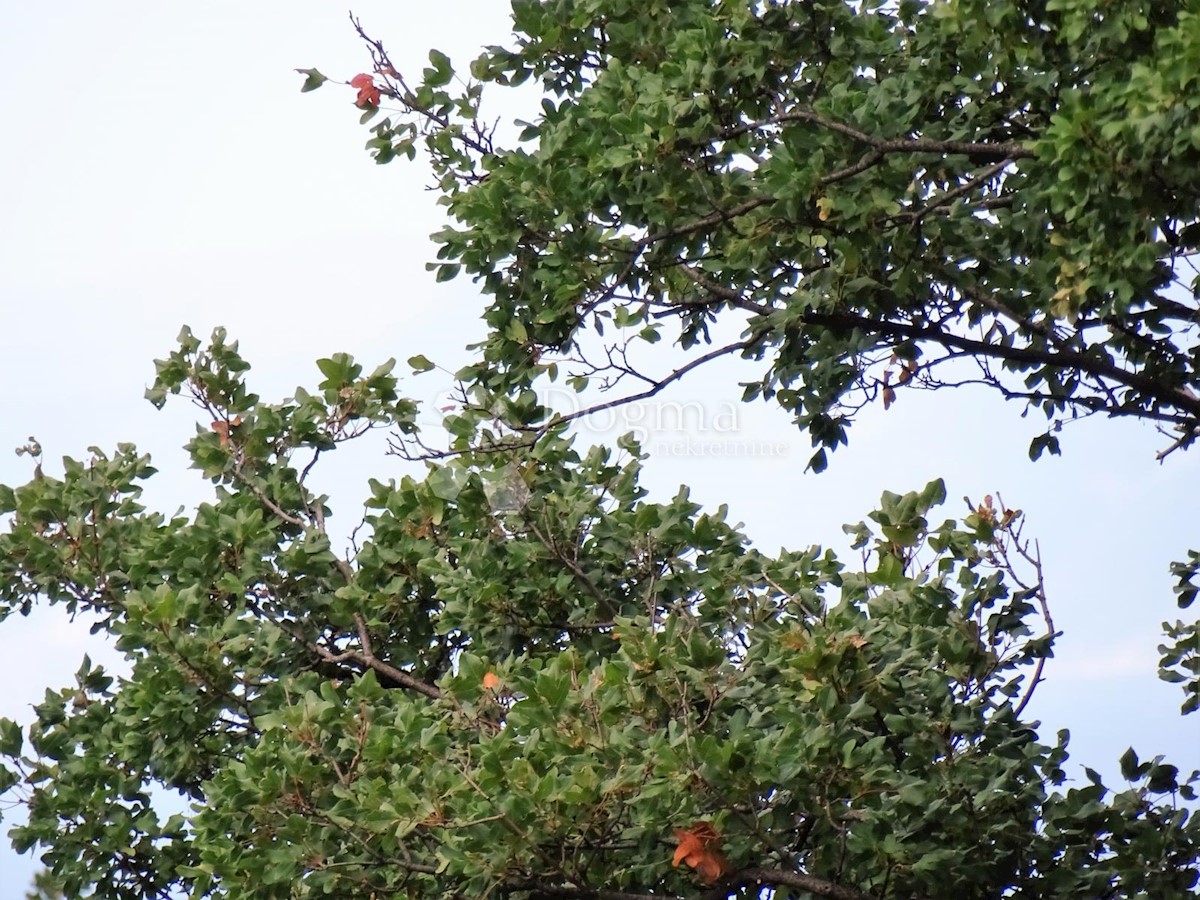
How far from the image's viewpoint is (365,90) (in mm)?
7559

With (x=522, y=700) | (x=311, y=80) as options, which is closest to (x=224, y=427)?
(x=311, y=80)

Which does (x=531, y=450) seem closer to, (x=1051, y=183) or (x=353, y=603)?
(x=353, y=603)

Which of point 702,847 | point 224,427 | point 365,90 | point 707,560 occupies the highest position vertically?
point 365,90

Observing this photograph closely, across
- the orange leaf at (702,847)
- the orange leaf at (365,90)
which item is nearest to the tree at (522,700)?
the orange leaf at (702,847)

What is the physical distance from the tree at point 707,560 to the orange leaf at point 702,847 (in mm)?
14

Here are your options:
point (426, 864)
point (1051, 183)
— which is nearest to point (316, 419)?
point (426, 864)

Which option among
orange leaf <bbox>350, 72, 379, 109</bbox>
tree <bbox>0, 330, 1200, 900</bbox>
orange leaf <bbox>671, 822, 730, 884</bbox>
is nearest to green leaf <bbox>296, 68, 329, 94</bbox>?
orange leaf <bbox>350, 72, 379, 109</bbox>

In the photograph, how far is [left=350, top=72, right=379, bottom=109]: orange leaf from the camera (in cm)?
755

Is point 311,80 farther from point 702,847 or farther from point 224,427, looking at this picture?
point 702,847

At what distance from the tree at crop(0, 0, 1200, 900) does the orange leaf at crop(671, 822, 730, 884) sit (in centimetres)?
1

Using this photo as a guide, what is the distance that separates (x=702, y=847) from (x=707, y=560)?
2.59 m

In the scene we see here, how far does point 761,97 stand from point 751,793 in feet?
10.2

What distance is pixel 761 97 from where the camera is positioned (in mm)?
6621

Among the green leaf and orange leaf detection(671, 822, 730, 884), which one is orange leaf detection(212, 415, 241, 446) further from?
orange leaf detection(671, 822, 730, 884)
